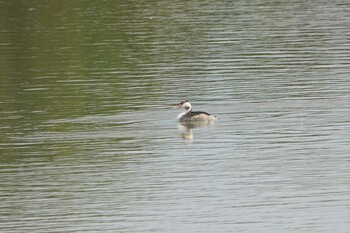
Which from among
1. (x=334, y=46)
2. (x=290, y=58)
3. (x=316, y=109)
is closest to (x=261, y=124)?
(x=316, y=109)

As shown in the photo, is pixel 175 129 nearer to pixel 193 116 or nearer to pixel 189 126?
pixel 189 126

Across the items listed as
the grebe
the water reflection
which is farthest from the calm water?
the grebe

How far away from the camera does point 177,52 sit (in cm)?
4453

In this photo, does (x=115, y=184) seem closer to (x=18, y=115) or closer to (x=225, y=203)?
(x=225, y=203)

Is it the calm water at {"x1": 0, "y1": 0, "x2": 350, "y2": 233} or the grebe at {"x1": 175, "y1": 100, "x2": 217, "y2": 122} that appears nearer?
the calm water at {"x1": 0, "y1": 0, "x2": 350, "y2": 233}

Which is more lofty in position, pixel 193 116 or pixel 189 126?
pixel 193 116

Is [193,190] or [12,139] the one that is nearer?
[193,190]

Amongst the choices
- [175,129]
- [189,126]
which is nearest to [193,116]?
[189,126]

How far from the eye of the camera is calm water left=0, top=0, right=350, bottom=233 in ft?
73.0

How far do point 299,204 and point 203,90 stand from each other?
1321 cm

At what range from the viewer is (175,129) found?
29859 millimetres

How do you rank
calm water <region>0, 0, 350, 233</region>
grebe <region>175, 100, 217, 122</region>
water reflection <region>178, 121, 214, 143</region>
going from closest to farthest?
calm water <region>0, 0, 350, 233</region>
water reflection <region>178, 121, 214, 143</region>
grebe <region>175, 100, 217, 122</region>

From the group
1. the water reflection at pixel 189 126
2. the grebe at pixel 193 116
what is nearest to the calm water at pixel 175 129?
the water reflection at pixel 189 126

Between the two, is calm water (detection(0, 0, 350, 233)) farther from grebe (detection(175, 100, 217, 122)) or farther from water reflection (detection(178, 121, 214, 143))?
grebe (detection(175, 100, 217, 122))
